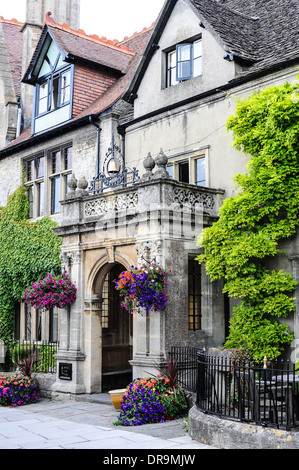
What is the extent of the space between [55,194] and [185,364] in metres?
9.44

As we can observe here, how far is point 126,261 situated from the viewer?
14.1 m

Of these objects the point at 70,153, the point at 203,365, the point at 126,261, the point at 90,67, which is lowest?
the point at 203,365

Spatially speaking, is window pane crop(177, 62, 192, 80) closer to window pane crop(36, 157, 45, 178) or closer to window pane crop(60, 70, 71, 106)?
window pane crop(60, 70, 71, 106)

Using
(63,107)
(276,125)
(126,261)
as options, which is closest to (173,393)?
(126,261)

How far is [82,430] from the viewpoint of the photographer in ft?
35.2

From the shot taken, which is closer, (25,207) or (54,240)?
(54,240)

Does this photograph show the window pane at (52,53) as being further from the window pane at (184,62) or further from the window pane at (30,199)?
the window pane at (184,62)

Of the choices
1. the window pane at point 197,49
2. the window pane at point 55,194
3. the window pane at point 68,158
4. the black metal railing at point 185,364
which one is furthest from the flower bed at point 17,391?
the window pane at point 197,49

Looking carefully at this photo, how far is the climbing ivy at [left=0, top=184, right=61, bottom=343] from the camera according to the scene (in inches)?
734

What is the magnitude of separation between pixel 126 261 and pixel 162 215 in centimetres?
178

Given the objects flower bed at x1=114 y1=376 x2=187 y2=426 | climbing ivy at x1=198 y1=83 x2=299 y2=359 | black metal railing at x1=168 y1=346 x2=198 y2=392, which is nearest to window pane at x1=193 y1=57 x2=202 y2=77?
climbing ivy at x1=198 y1=83 x2=299 y2=359

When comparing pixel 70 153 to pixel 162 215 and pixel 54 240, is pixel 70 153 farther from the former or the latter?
pixel 162 215

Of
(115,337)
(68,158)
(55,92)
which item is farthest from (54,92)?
(115,337)

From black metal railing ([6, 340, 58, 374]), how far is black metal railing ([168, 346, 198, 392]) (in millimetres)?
4802
